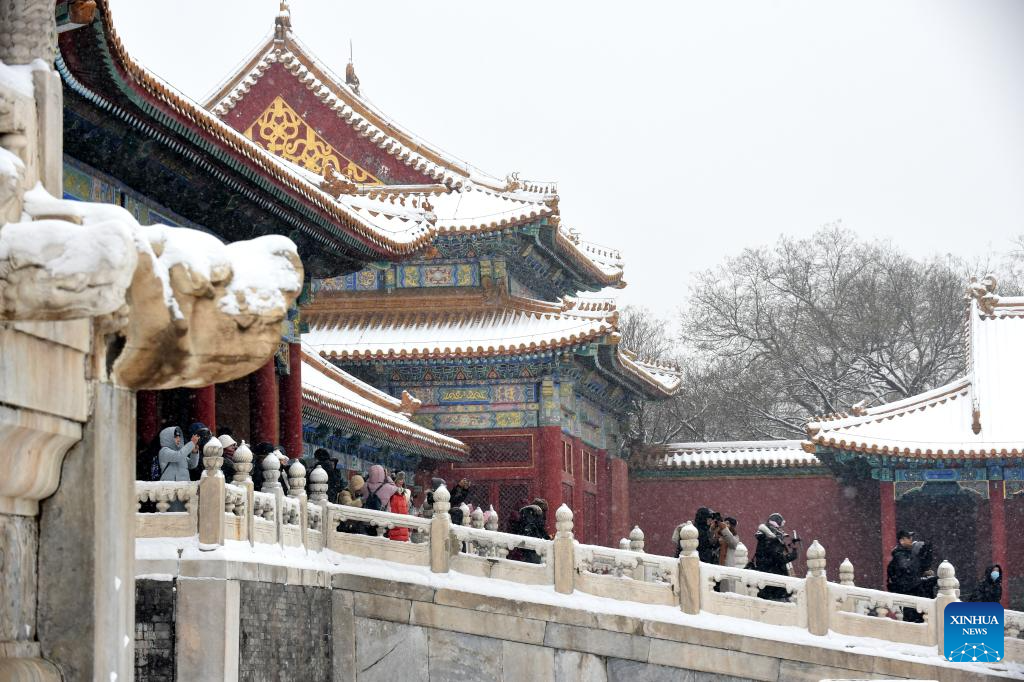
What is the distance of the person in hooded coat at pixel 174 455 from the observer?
12.0 meters

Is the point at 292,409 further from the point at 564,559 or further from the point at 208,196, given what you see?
the point at 564,559

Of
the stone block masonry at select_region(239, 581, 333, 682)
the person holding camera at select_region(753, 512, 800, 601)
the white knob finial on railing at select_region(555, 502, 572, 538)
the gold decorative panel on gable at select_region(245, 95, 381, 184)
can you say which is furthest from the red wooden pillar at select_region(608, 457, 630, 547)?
the stone block masonry at select_region(239, 581, 333, 682)

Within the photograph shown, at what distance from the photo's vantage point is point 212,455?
11.7 metres

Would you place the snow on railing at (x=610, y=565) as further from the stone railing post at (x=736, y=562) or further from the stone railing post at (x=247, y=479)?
the stone railing post at (x=247, y=479)

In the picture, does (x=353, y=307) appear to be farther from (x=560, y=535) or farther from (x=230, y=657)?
(x=230, y=657)

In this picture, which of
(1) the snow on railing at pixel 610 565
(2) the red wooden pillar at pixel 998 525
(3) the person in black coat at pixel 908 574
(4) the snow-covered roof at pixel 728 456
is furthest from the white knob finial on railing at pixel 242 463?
(4) the snow-covered roof at pixel 728 456

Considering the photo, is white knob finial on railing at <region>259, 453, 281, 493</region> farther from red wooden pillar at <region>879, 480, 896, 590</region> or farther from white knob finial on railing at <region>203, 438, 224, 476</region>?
red wooden pillar at <region>879, 480, 896, 590</region>

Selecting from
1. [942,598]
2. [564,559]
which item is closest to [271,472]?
[564,559]

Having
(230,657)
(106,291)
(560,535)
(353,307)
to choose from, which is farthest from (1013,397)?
(106,291)

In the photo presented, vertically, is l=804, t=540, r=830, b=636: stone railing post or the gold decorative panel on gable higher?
the gold decorative panel on gable

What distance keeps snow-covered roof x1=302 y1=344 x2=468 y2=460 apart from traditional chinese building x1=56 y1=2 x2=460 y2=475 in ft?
0.12

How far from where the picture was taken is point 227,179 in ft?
48.8

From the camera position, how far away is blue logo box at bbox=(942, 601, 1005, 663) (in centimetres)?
1005

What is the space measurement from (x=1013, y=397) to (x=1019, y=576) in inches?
114
